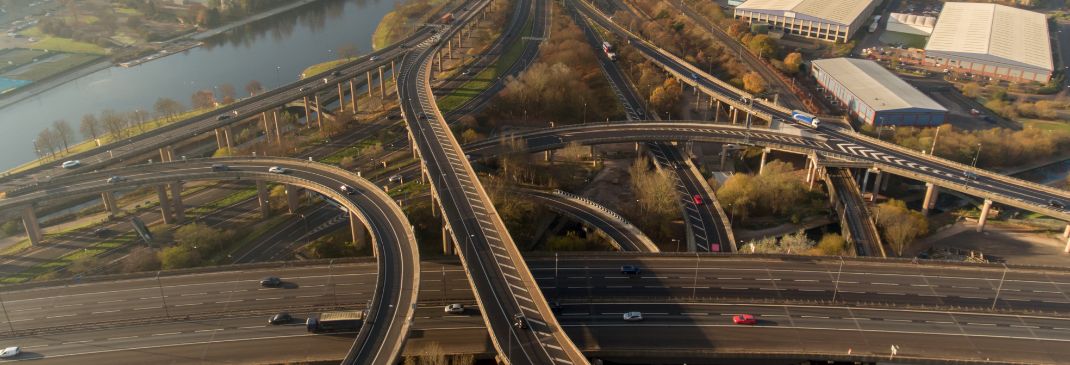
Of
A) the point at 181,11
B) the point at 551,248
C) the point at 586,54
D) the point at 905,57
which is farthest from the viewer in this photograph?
the point at 181,11

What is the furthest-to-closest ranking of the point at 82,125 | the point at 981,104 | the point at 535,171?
the point at 981,104 → the point at 82,125 → the point at 535,171

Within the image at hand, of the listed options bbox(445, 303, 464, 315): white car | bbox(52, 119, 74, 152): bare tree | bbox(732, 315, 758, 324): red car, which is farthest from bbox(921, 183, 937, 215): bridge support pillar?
bbox(52, 119, 74, 152): bare tree

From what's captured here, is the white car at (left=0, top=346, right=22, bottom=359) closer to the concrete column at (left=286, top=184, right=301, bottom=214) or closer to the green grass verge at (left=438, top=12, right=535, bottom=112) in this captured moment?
the concrete column at (left=286, top=184, right=301, bottom=214)

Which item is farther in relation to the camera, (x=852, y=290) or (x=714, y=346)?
(x=852, y=290)

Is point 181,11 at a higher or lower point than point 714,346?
higher

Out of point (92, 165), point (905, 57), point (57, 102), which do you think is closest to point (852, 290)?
point (92, 165)

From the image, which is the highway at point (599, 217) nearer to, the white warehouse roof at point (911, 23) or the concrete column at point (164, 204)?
the concrete column at point (164, 204)

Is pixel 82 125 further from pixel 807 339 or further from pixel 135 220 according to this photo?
pixel 807 339

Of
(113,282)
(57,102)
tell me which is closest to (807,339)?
(113,282)
